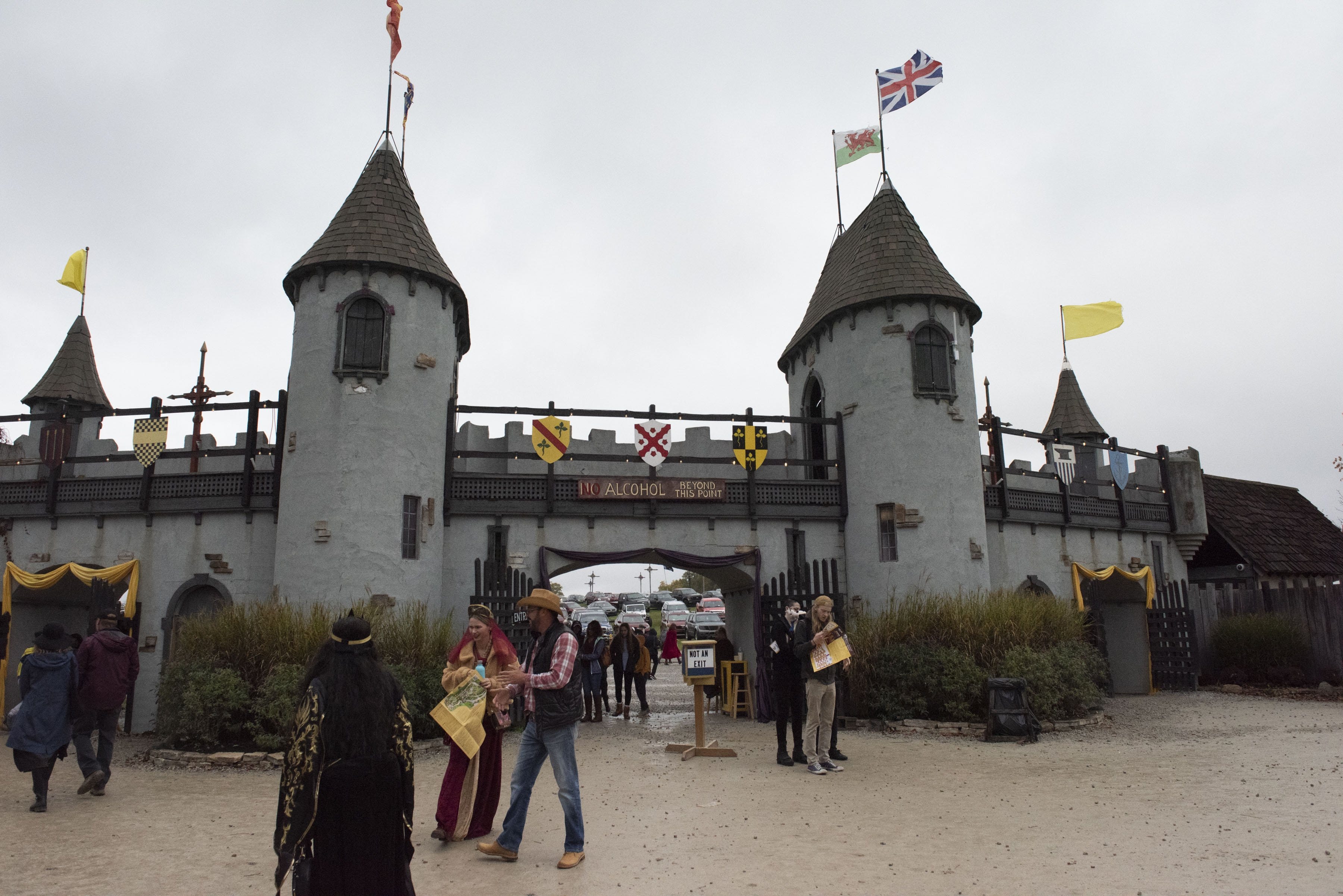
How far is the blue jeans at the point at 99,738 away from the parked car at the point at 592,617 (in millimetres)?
27214

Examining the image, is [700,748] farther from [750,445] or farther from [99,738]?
[750,445]

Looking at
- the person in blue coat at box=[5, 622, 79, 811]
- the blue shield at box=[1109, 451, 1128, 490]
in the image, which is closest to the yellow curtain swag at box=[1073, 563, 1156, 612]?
the blue shield at box=[1109, 451, 1128, 490]

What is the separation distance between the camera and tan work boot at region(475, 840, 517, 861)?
607 cm

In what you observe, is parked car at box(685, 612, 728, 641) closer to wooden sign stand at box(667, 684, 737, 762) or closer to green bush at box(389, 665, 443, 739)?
green bush at box(389, 665, 443, 739)

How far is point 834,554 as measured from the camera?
1680cm

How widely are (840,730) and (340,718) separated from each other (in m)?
10.5

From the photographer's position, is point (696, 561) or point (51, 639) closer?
point (51, 639)

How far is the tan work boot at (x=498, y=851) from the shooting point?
19.9 ft

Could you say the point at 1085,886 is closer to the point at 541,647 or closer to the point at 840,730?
the point at 541,647

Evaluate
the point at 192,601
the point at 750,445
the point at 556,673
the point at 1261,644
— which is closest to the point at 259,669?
the point at 192,601

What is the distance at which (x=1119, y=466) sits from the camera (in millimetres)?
19625

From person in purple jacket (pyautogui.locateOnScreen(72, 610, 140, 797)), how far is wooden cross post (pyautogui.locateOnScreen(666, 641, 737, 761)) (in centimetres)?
590

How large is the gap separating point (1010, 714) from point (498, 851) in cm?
809

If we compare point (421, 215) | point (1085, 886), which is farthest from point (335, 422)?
point (1085, 886)
